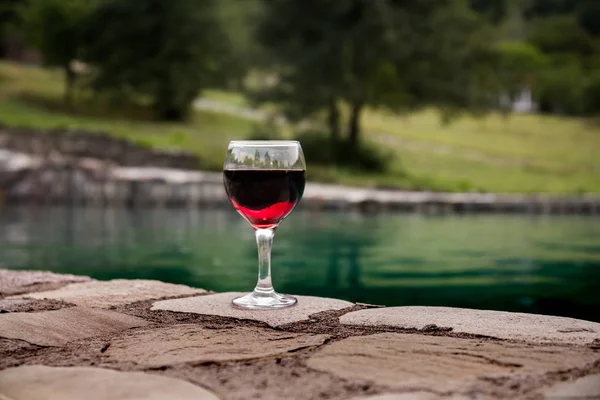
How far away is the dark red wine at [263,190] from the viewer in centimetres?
218

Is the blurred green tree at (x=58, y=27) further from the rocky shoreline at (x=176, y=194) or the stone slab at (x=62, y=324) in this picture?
the stone slab at (x=62, y=324)

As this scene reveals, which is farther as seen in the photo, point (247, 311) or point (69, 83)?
point (69, 83)

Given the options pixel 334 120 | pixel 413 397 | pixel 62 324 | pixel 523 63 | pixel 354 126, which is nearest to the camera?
pixel 413 397

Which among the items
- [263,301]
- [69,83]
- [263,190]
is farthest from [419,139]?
[263,190]

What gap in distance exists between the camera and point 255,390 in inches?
57.5

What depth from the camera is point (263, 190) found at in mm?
2186

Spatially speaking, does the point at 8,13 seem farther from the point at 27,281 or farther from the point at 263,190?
the point at 263,190

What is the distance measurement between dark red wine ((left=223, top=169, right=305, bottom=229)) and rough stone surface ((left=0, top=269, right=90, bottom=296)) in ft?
3.33

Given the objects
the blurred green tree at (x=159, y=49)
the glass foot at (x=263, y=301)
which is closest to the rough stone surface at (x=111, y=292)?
the glass foot at (x=263, y=301)

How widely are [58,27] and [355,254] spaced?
18.3 metres

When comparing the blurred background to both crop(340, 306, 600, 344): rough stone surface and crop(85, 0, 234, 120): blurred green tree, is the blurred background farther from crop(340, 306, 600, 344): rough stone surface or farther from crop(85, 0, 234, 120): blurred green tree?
crop(340, 306, 600, 344): rough stone surface

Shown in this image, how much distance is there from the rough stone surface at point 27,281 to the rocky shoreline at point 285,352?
0.36 meters

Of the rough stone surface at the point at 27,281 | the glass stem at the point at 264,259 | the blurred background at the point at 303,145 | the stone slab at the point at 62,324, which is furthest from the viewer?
the blurred background at the point at 303,145

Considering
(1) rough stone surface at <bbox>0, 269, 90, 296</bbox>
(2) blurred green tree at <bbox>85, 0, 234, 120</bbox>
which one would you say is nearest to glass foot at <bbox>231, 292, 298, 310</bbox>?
(1) rough stone surface at <bbox>0, 269, 90, 296</bbox>
